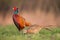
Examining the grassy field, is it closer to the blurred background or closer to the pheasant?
the pheasant

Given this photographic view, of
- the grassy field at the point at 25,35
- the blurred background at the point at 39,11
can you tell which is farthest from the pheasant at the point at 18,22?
the blurred background at the point at 39,11

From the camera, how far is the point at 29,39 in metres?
2.34

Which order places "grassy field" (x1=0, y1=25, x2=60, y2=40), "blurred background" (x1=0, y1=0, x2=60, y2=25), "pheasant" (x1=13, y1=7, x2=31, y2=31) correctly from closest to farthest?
"grassy field" (x1=0, y1=25, x2=60, y2=40) < "pheasant" (x1=13, y1=7, x2=31, y2=31) < "blurred background" (x1=0, y1=0, x2=60, y2=25)

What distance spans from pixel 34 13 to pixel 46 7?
0.16 meters

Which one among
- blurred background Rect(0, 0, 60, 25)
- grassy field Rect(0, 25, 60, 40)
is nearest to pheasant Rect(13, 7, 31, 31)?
grassy field Rect(0, 25, 60, 40)

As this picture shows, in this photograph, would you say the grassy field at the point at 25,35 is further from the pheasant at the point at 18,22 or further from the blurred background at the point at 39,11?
the blurred background at the point at 39,11

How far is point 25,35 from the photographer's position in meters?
2.44

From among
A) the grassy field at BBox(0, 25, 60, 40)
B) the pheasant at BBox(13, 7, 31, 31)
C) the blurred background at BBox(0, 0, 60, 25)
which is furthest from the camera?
the blurred background at BBox(0, 0, 60, 25)

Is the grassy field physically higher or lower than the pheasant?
lower

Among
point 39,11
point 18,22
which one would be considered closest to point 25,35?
point 18,22

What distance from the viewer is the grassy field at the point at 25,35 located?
7.72 feet

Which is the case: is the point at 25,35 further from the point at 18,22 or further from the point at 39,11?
the point at 39,11

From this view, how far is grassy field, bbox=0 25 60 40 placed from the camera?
2.35 meters

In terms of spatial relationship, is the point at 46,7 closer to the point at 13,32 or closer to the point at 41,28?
the point at 41,28
